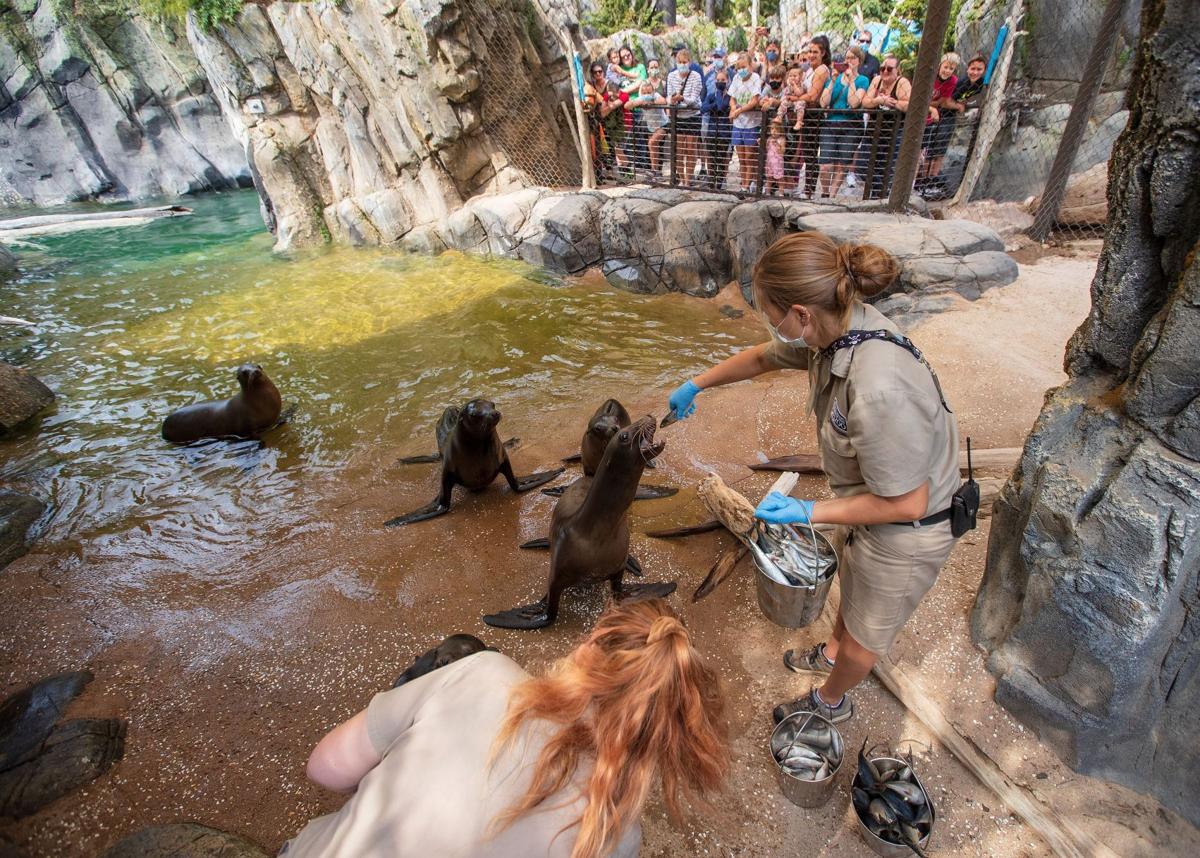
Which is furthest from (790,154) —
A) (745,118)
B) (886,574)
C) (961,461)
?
(886,574)

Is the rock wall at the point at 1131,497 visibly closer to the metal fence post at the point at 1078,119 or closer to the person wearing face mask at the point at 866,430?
the person wearing face mask at the point at 866,430

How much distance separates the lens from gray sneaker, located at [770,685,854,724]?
2346 mm

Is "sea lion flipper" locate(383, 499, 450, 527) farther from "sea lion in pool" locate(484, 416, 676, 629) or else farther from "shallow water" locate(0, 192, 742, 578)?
"sea lion in pool" locate(484, 416, 676, 629)

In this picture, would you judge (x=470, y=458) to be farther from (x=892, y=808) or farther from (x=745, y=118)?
(x=745, y=118)

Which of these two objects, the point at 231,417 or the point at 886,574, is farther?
the point at 231,417

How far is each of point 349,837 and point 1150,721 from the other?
8.05 feet

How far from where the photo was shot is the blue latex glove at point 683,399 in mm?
2721

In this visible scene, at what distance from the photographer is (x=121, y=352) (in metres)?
7.52

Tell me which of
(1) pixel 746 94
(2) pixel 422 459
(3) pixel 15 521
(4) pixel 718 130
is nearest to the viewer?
(3) pixel 15 521

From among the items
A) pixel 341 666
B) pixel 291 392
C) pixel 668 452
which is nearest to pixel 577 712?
pixel 341 666

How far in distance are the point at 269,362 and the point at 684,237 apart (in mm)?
5401

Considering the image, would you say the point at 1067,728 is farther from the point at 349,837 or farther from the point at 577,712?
the point at 349,837

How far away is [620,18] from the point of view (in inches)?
698

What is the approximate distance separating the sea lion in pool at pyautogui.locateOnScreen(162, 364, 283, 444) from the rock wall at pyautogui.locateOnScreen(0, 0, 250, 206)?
17243 millimetres
